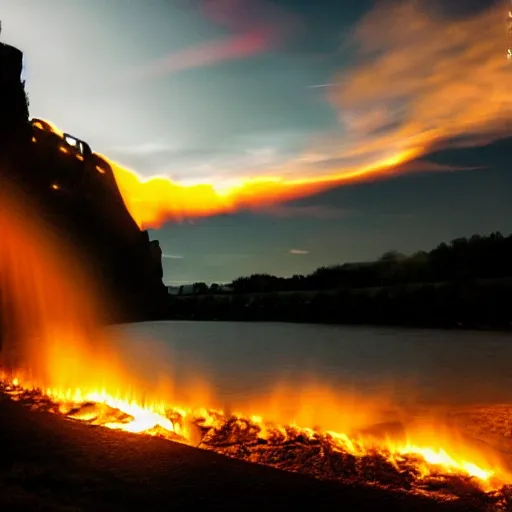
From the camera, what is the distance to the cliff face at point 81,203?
29.7 metres

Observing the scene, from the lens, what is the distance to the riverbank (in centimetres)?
5784

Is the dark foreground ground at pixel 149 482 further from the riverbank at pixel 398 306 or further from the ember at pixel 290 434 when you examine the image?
the riverbank at pixel 398 306

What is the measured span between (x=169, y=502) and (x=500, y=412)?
1167 cm

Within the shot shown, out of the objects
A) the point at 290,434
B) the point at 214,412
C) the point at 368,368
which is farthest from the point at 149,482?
the point at 368,368

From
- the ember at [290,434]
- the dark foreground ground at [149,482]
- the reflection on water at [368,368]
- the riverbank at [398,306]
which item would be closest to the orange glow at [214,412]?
the ember at [290,434]

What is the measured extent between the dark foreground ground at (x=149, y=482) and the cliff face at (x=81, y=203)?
24762 mm

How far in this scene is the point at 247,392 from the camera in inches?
686

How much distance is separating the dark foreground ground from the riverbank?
54.2m

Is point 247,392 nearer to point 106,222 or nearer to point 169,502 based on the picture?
point 169,502

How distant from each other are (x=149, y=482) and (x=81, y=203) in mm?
60912

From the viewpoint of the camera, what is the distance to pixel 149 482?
614 cm

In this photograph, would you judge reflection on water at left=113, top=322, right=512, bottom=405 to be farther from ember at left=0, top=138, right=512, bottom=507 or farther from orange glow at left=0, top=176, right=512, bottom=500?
ember at left=0, top=138, right=512, bottom=507

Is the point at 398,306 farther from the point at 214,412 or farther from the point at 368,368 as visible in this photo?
the point at 214,412

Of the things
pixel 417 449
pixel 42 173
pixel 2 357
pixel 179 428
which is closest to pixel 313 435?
pixel 417 449
